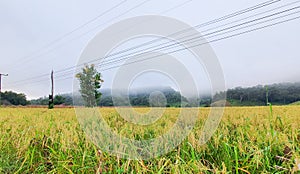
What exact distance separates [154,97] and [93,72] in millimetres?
1138

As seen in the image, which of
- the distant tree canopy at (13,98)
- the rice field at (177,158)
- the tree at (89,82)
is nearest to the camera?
the rice field at (177,158)

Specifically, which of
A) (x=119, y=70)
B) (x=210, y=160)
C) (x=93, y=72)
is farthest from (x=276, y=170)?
(x=93, y=72)

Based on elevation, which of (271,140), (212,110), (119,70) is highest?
(119,70)

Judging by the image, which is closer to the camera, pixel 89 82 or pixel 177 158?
pixel 177 158

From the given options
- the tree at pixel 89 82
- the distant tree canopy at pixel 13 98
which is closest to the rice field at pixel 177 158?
the tree at pixel 89 82

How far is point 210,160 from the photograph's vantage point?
162 centimetres

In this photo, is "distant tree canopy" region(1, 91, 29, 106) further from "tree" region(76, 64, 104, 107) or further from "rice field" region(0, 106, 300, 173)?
"rice field" region(0, 106, 300, 173)

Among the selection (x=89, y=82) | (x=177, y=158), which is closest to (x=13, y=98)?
(x=89, y=82)

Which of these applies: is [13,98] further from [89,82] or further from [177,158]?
[177,158]

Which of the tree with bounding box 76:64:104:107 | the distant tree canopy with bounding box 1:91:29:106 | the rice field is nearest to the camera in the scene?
the rice field

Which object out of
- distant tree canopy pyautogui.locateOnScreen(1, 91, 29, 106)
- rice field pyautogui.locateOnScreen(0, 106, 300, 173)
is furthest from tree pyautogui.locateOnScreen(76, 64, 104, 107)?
distant tree canopy pyautogui.locateOnScreen(1, 91, 29, 106)

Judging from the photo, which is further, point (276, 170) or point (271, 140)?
point (271, 140)

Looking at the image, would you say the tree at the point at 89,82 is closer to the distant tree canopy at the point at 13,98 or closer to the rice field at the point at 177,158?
the rice field at the point at 177,158

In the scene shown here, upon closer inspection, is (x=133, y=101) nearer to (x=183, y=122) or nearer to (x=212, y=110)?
(x=183, y=122)
